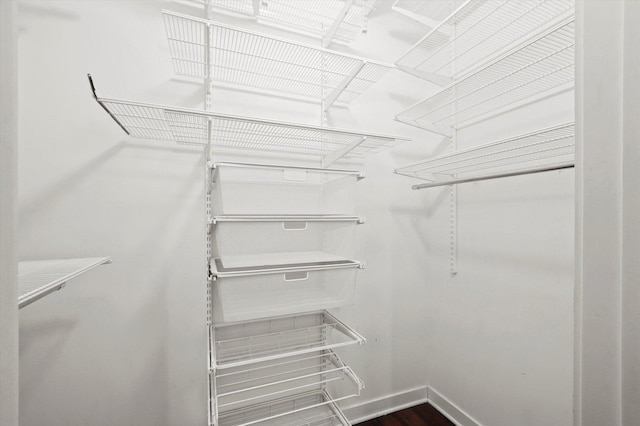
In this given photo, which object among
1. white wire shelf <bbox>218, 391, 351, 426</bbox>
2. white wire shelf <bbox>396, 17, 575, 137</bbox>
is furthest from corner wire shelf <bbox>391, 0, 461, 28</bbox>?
white wire shelf <bbox>218, 391, 351, 426</bbox>

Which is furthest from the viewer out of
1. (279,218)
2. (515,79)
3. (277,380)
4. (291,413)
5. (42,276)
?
(277,380)

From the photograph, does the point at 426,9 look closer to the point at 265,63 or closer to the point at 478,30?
the point at 478,30

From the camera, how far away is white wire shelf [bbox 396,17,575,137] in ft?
2.66

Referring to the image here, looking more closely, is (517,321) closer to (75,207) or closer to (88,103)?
(75,207)

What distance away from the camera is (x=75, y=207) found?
104 cm

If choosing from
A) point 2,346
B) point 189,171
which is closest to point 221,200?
point 189,171

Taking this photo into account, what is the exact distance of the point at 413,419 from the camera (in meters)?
1.49

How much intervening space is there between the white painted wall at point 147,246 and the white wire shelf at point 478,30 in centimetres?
33

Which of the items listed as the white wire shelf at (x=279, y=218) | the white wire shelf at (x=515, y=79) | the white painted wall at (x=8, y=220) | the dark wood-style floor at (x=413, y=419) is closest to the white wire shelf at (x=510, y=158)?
the white wire shelf at (x=515, y=79)

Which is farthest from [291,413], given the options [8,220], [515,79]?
[515,79]

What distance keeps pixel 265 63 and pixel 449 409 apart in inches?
78.8

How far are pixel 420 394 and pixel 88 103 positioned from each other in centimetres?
219

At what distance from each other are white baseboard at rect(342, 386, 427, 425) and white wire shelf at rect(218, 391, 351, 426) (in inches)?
7.3

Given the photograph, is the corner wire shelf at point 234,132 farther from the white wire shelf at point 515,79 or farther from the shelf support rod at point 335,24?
the shelf support rod at point 335,24
